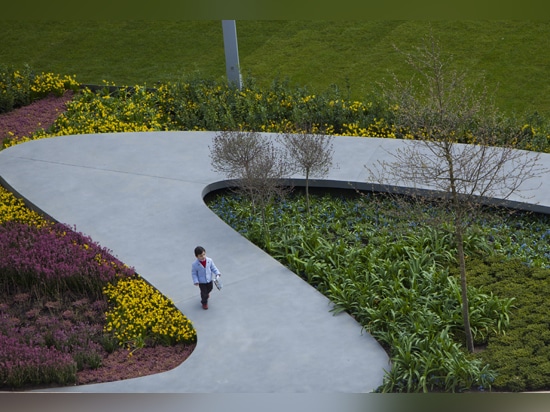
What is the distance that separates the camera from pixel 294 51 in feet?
71.8

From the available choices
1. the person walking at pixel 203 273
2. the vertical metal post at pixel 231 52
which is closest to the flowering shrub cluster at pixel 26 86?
the vertical metal post at pixel 231 52

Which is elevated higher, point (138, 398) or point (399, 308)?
point (138, 398)

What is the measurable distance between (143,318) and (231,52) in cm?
792

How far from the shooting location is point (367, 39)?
72.1 feet

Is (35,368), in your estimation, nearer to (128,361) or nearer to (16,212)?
(128,361)

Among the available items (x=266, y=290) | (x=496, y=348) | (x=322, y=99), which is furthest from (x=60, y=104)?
(x=496, y=348)

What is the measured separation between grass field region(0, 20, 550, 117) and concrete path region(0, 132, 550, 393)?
4.83m

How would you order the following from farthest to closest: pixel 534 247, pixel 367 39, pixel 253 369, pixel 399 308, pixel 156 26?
1. pixel 156 26
2. pixel 367 39
3. pixel 534 247
4. pixel 399 308
5. pixel 253 369

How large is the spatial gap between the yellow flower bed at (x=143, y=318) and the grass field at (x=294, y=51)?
28.3 ft

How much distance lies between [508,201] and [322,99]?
5085 millimetres

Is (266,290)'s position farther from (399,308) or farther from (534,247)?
(534,247)

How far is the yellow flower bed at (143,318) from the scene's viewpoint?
34.9 ft

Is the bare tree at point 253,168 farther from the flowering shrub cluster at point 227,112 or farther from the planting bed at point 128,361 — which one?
the flowering shrub cluster at point 227,112

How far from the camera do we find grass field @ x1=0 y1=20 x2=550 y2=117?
2005 cm
